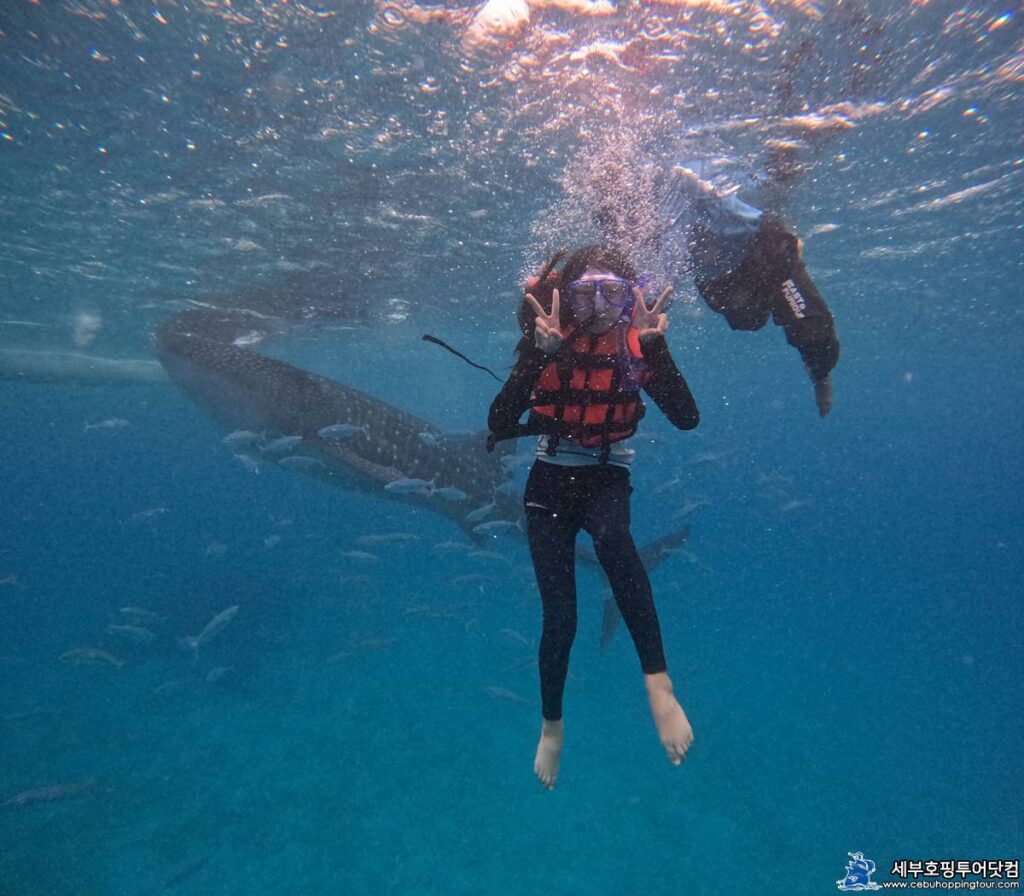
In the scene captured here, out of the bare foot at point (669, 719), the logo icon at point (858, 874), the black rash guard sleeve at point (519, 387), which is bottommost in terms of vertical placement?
the logo icon at point (858, 874)

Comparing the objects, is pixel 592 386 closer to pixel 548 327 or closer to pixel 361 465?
pixel 548 327

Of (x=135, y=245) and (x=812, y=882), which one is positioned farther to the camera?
(x=135, y=245)

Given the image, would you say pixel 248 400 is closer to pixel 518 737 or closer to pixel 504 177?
pixel 504 177

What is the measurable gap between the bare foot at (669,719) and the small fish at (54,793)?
12366 mm

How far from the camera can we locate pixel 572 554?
412 cm

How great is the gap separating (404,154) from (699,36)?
520cm

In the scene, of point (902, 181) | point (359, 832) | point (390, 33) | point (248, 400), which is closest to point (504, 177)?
point (390, 33)

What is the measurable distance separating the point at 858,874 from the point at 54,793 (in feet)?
50.7

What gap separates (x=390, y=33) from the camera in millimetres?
6797

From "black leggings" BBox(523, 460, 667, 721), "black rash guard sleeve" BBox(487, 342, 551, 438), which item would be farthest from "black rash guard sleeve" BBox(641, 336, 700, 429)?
"black rash guard sleeve" BBox(487, 342, 551, 438)

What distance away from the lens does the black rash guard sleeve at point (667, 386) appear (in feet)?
12.0

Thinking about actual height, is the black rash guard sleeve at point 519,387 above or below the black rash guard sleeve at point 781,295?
below

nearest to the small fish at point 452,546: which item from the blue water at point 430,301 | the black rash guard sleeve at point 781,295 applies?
the blue water at point 430,301

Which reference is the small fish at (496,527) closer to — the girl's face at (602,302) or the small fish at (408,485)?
the small fish at (408,485)
